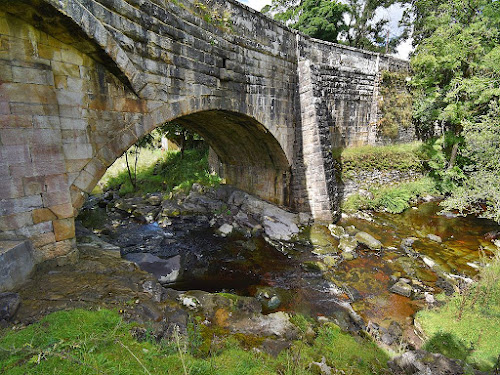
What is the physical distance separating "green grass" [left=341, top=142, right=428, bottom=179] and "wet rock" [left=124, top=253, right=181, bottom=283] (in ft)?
28.6

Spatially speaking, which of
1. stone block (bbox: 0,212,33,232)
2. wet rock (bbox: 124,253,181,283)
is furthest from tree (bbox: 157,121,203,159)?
stone block (bbox: 0,212,33,232)

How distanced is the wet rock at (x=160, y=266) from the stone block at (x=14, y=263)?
3132mm

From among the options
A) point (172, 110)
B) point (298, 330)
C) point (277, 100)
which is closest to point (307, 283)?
point (298, 330)

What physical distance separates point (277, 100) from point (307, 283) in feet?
19.3

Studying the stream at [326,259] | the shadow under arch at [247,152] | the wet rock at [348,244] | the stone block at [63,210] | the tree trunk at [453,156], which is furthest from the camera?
the tree trunk at [453,156]

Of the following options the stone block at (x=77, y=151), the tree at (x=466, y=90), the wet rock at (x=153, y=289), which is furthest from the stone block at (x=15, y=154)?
the tree at (x=466, y=90)

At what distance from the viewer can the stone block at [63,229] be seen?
12.8ft

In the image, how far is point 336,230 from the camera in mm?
9133

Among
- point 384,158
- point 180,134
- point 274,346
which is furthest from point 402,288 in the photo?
point 180,134

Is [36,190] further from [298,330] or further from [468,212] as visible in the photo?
[468,212]

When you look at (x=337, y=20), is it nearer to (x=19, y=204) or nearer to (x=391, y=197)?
(x=391, y=197)

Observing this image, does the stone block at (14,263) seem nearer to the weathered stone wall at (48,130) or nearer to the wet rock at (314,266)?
the weathered stone wall at (48,130)

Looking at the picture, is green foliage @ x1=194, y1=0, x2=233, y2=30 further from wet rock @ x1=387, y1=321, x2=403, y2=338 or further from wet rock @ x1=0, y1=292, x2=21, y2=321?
wet rock @ x1=387, y1=321, x2=403, y2=338

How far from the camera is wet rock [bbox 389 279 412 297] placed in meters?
5.95
